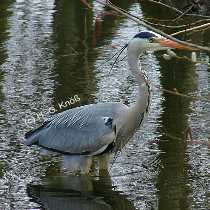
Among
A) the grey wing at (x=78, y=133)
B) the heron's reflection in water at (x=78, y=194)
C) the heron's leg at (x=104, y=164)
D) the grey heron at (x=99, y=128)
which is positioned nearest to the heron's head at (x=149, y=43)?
the grey heron at (x=99, y=128)

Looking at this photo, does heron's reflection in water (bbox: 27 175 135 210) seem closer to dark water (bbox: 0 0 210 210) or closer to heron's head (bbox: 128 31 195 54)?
dark water (bbox: 0 0 210 210)

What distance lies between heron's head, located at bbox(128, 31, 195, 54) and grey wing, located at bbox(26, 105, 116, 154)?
70 cm

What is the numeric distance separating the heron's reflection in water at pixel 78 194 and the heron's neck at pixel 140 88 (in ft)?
2.33

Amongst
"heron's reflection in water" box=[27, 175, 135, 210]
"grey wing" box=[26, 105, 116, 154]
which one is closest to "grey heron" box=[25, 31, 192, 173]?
"grey wing" box=[26, 105, 116, 154]

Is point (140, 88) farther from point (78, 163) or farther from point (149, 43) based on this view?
point (78, 163)

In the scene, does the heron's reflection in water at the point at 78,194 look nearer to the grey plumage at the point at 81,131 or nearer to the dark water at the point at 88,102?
the dark water at the point at 88,102

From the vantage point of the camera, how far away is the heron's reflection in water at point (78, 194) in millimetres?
7020

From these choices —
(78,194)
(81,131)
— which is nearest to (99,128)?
(81,131)

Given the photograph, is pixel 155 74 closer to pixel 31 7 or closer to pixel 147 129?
pixel 147 129

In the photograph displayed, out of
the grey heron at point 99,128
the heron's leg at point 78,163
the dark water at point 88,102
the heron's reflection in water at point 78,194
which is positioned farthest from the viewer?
the heron's leg at point 78,163

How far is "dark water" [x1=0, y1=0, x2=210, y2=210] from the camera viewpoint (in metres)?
7.18

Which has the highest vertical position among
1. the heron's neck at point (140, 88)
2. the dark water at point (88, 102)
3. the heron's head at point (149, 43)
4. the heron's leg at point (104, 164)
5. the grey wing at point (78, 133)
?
the heron's head at point (149, 43)

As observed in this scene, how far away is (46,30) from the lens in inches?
591

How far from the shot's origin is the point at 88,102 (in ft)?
33.9
